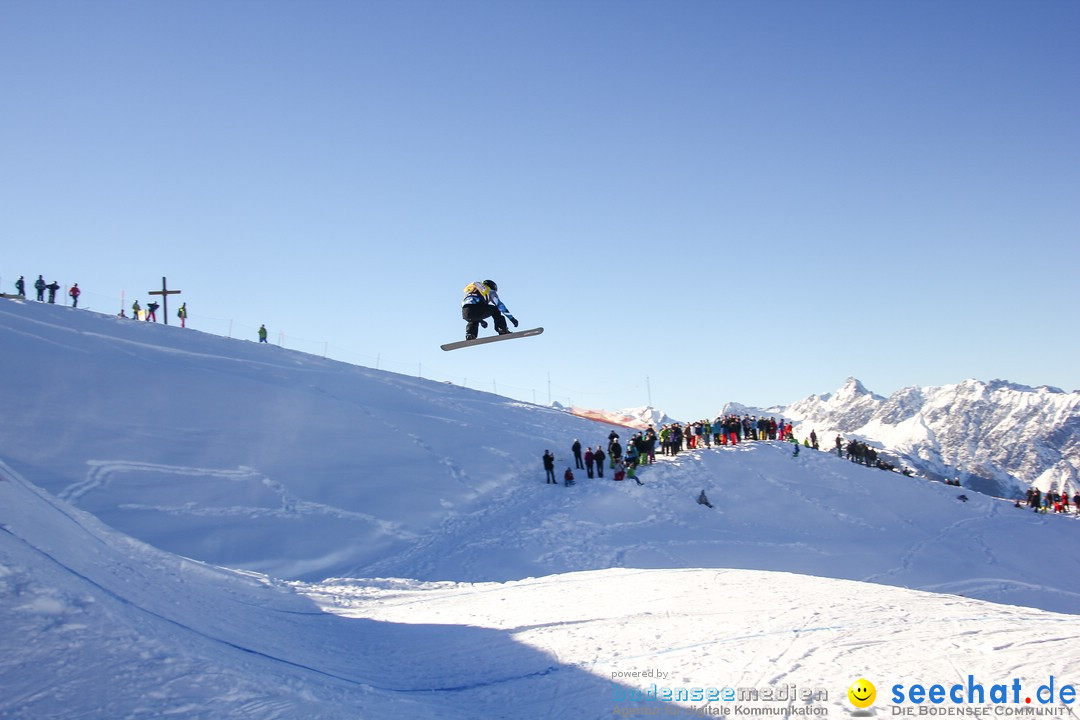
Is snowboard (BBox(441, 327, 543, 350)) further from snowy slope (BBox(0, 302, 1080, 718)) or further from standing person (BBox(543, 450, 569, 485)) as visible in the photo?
standing person (BBox(543, 450, 569, 485))

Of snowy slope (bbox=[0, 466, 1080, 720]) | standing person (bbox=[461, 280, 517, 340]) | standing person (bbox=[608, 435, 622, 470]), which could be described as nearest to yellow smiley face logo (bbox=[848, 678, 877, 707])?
snowy slope (bbox=[0, 466, 1080, 720])

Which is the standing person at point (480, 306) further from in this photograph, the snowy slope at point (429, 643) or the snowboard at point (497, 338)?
the snowy slope at point (429, 643)

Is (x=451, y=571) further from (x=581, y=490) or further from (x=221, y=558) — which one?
(x=581, y=490)

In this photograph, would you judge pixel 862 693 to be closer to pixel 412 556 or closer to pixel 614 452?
pixel 412 556

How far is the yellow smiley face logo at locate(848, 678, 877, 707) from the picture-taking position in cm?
639

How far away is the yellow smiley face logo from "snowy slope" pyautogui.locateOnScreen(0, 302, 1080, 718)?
193 millimetres

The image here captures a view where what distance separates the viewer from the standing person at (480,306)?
12.5 meters

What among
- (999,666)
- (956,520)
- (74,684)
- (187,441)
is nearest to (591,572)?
(999,666)

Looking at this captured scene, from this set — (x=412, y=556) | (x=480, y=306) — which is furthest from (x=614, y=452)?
(x=480, y=306)

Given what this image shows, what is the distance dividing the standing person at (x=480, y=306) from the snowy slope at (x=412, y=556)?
4.82 m

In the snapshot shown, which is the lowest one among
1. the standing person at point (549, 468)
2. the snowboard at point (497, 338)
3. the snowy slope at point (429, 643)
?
the snowy slope at point (429, 643)

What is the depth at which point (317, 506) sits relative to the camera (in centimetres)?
1906

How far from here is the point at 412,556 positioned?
57.3ft

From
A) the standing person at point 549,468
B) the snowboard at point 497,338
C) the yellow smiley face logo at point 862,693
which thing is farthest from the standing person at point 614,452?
the yellow smiley face logo at point 862,693
